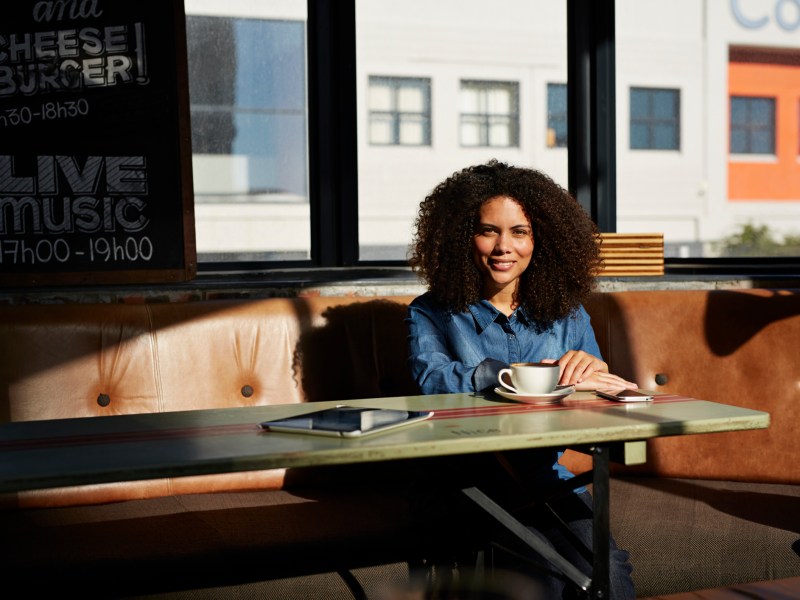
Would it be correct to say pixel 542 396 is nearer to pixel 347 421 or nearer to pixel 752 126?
pixel 347 421

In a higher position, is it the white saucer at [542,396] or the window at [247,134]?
the window at [247,134]

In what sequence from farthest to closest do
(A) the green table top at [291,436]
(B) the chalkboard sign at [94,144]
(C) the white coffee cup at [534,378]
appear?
(B) the chalkboard sign at [94,144]
(C) the white coffee cup at [534,378]
(A) the green table top at [291,436]

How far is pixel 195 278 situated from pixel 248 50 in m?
0.90

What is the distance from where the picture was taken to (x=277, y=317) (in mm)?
2717

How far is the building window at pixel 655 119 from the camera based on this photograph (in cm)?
357

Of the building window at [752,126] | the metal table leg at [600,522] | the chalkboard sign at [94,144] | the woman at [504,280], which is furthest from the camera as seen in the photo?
the building window at [752,126]

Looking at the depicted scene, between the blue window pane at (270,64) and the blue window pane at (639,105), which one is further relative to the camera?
the blue window pane at (639,105)

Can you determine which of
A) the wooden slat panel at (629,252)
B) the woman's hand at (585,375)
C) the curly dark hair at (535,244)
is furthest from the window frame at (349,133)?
the woman's hand at (585,375)

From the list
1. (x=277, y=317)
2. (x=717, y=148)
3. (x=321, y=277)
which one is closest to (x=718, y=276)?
(x=717, y=148)

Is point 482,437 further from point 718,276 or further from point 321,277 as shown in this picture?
point 718,276

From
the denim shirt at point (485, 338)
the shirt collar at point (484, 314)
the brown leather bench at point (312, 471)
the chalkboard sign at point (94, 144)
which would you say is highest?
the chalkboard sign at point (94, 144)

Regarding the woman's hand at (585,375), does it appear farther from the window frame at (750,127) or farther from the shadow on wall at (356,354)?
the window frame at (750,127)

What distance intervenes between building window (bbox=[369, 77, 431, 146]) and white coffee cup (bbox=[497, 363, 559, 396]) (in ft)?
5.89

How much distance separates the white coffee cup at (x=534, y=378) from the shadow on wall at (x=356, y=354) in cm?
95
